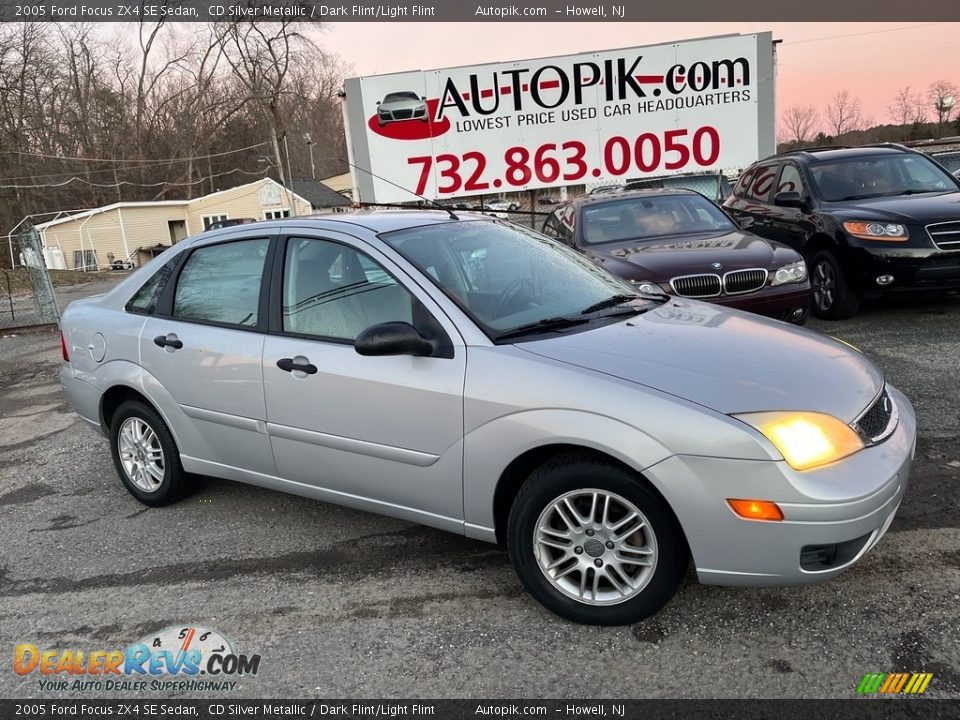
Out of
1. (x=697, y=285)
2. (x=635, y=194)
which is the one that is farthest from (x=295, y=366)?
(x=635, y=194)

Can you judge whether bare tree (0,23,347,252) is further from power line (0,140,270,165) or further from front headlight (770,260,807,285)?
front headlight (770,260,807,285)

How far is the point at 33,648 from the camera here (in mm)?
3004

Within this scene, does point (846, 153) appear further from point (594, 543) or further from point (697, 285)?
point (594, 543)

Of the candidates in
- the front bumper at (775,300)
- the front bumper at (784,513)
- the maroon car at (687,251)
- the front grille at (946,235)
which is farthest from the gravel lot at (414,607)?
the front grille at (946,235)

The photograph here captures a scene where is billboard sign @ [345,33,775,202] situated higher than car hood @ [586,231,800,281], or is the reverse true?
billboard sign @ [345,33,775,202]

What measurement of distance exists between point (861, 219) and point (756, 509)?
19.4 ft

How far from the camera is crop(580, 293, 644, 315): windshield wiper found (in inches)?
134

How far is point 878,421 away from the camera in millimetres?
2775

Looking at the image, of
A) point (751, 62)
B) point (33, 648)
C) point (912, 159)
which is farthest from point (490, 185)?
point (33, 648)

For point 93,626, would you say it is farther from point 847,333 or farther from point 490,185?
point 490,185

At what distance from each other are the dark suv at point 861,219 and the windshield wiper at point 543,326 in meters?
5.19

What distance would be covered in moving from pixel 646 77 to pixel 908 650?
1137 cm

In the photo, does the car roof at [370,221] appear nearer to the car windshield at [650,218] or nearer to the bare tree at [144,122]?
the car windshield at [650,218]

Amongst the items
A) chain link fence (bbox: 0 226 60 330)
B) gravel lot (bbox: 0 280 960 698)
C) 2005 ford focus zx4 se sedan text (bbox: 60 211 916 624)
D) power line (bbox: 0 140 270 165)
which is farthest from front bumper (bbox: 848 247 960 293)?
power line (bbox: 0 140 270 165)
